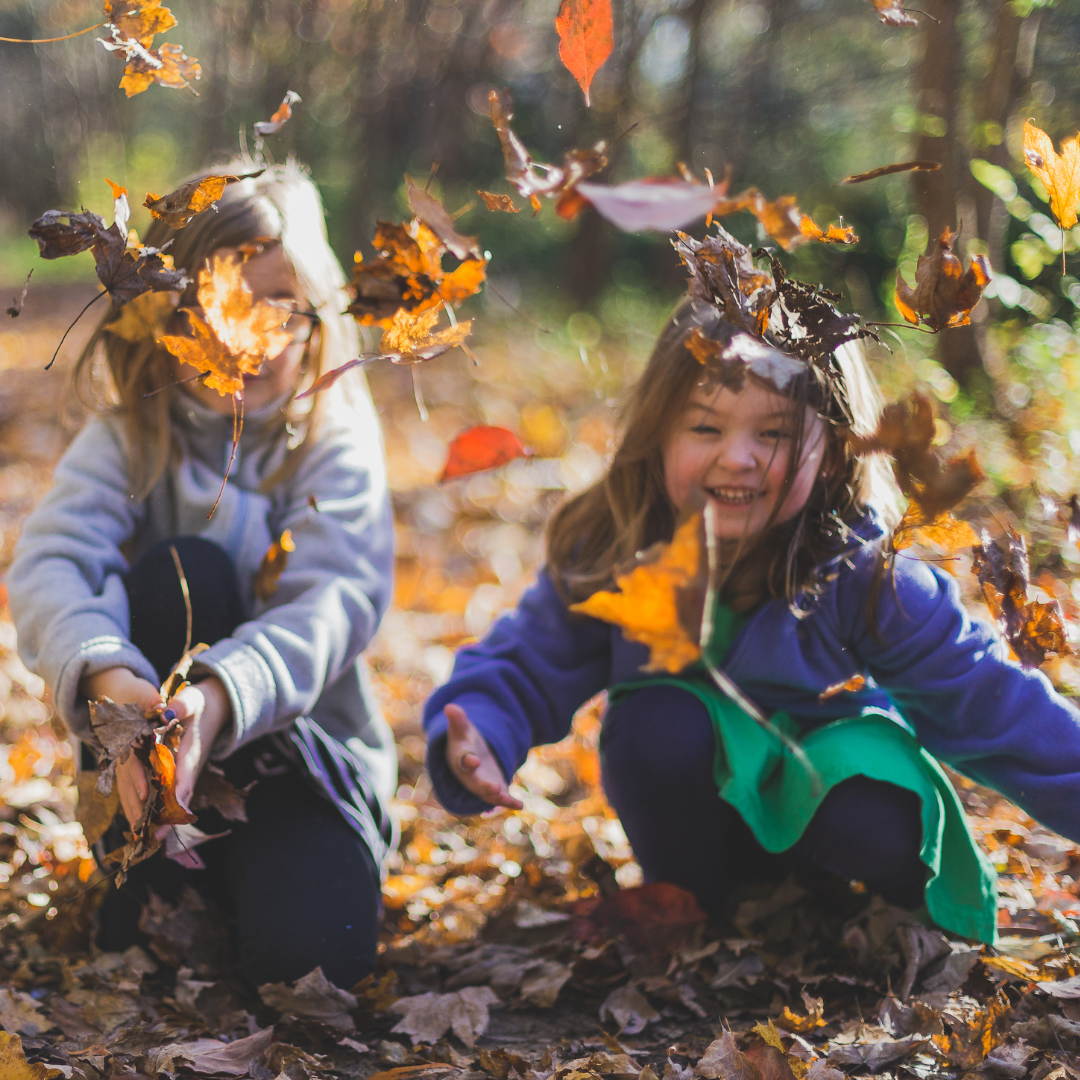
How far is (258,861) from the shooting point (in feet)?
5.16

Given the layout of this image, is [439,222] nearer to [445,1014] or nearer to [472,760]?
[472,760]

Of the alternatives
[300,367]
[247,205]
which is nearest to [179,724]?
[300,367]

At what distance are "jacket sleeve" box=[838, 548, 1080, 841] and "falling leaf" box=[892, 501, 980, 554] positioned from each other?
0.17 m

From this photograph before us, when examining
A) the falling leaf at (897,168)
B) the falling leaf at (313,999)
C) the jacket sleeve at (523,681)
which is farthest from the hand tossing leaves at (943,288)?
the falling leaf at (313,999)

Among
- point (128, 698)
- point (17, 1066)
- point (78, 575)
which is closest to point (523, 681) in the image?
point (128, 698)

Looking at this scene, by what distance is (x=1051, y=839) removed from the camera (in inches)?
70.1

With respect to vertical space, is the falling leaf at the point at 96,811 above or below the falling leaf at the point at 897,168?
below

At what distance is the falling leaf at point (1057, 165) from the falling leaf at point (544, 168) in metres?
0.56

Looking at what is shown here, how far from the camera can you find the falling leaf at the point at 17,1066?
1178 mm

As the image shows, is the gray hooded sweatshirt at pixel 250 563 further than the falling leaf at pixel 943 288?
Yes

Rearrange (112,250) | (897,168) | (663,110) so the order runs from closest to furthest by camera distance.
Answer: (897,168)
(112,250)
(663,110)

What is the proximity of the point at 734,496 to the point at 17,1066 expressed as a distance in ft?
3.81

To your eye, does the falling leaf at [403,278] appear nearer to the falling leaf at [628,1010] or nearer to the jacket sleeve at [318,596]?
the jacket sleeve at [318,596]

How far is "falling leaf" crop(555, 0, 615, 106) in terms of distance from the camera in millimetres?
1103
